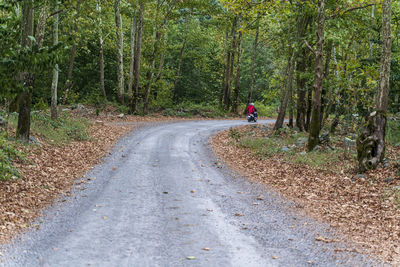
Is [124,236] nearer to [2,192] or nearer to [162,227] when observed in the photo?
[162,227]

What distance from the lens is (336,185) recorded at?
1002 centimetres

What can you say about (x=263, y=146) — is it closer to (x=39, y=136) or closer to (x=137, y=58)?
(x=39, y=136)

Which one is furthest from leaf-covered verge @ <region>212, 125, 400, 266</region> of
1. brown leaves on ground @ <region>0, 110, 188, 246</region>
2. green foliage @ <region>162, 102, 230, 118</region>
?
green foliage @ <region>162, 102, 230, 118</region>

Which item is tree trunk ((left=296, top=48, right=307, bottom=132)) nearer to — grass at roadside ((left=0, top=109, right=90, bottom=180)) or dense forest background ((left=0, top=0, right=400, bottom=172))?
dense forest background ((left=0, top=0, right=400, bottom=172))

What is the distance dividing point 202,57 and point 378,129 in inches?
1159

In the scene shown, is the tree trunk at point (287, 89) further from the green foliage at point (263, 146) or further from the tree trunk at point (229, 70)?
the tree trunk at point (229, 70)

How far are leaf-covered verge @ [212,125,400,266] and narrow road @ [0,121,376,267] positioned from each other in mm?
623

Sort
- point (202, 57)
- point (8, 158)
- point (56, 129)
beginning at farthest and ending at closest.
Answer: point (202, 57)
point (56, 129)
point (8, 158)

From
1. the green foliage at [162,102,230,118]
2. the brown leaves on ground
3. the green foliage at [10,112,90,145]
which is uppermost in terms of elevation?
the green foliage at [162,102,230,118]

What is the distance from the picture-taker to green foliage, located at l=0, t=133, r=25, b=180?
861cm

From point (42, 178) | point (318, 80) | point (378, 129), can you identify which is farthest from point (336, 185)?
point (42, 178)

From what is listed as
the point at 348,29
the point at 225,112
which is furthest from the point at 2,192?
the point at 225,112

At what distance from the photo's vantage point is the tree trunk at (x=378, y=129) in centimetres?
1072

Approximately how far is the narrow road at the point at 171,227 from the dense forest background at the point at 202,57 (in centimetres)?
262
